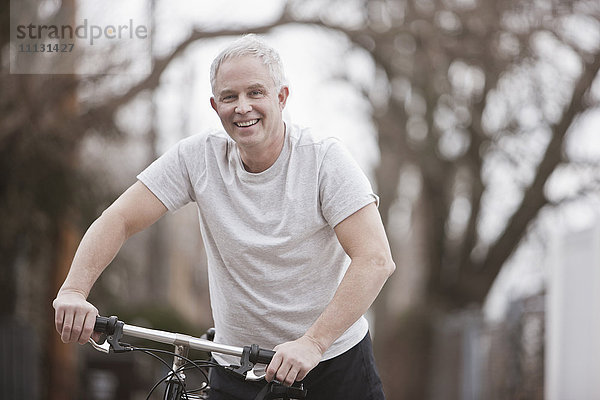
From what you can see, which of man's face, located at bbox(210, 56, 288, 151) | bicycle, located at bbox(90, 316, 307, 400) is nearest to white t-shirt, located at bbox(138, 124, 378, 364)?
man's face, located at bbox(210, 56, 288, 151)

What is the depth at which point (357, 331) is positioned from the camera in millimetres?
3244

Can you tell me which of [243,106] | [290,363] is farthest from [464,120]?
[290,363]

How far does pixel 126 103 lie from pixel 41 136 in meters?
1.07

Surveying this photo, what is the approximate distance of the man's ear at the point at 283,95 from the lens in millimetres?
3098

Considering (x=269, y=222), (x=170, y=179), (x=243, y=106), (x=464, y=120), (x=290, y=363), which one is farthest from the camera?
(x=464, y=120)

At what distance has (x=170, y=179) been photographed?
3.15 meters

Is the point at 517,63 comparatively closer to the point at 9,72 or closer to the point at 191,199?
the point at 9,72

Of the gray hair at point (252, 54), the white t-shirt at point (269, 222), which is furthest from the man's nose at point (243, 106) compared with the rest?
the white t-shirt at point (269, 222)

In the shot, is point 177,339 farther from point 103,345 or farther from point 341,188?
point 341,188

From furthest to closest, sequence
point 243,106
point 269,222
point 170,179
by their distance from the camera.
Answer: point 170,179
point 269,222
point 243,106

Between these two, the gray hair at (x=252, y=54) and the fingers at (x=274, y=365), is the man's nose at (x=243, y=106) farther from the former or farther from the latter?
the fingers at (x=274, y=365)

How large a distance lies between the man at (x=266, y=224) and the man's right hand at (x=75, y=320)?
62 millimetres

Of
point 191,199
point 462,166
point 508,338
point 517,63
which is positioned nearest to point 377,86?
point 462,166

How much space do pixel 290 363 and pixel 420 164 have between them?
11291 millimetres
